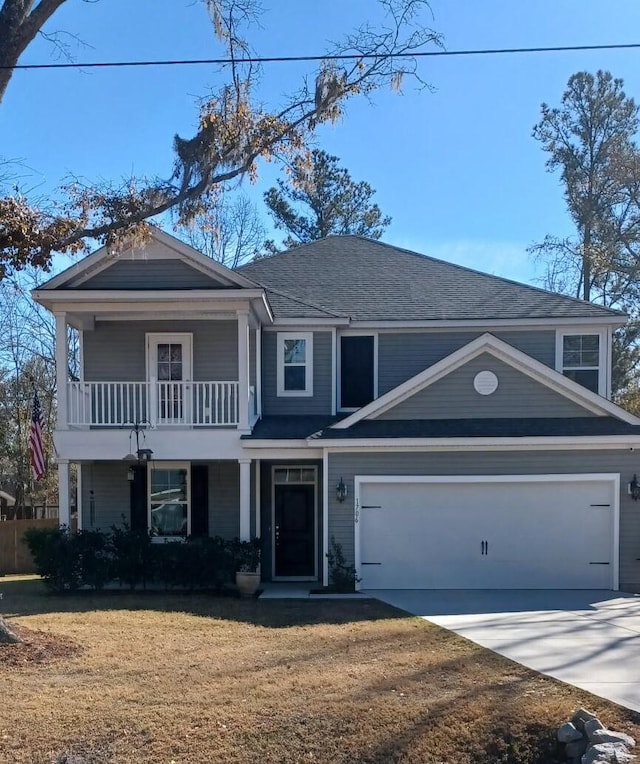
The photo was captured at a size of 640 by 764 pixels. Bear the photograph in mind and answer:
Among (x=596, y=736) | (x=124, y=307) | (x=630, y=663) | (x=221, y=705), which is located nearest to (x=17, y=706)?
(x=221, y=705)

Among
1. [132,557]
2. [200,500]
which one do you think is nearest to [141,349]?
[200,500]

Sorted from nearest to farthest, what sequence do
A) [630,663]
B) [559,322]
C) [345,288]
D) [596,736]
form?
[596,736]
[630,663]
[559,322]
[345,288]

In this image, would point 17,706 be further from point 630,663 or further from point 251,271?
point 251,271

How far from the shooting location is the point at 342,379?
50.2 ft

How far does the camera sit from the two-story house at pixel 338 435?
12.8 m

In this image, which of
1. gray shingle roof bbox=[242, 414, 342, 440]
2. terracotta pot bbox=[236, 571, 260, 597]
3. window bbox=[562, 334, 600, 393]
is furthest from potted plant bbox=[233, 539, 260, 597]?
window bbox=[562, 334, 600, 393]

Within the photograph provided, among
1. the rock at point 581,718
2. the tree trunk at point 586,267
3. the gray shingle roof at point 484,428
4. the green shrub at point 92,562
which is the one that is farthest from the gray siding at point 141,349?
the tree trunk at point 586,267

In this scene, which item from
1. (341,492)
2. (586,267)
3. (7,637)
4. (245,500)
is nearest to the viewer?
(7,637)

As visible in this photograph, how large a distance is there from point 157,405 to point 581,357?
8.74m

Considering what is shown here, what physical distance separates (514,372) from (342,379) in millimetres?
3695

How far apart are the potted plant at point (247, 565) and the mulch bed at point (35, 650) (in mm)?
4158

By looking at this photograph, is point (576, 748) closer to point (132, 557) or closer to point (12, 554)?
point (132, 557)

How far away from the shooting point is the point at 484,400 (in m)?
13.4

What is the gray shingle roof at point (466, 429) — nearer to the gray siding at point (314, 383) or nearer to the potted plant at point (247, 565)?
the gray siding at point (314, 383)
